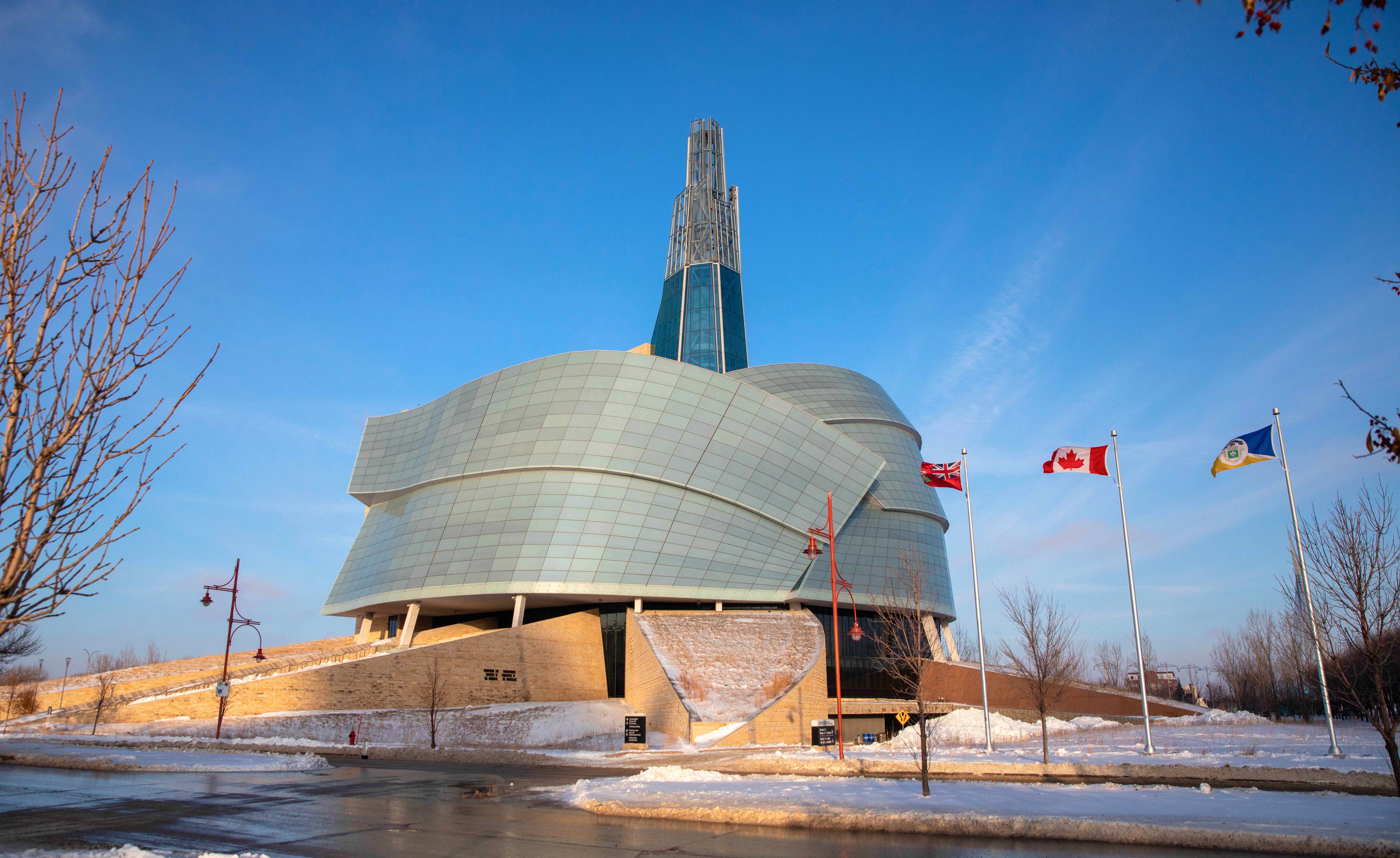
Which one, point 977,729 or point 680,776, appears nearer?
point 680,776

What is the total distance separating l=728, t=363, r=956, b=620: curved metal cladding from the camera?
2069 inches

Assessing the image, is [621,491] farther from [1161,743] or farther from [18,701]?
[18,701]

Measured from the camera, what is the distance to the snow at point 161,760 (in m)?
23.3

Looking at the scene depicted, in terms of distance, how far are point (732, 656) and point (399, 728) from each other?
15525 mm

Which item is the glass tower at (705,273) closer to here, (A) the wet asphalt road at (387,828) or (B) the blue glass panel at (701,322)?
(B) the blue glass panel at (701,322)

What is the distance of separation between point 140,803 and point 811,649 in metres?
30.1

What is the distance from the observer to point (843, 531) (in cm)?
5284

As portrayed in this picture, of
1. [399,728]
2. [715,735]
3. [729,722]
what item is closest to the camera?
[715,735]

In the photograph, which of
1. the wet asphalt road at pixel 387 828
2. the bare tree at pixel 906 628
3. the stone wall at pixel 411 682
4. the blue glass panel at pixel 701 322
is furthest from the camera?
the blue glass panel at pixel 701 322

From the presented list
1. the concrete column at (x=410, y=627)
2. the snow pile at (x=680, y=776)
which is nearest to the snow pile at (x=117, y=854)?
the snow pile at (x=680, y=776)

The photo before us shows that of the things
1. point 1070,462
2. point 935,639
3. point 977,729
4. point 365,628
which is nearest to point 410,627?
point 365,628

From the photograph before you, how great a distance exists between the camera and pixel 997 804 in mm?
14680

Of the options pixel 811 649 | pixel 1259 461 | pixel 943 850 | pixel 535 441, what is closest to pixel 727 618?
pixel 811 649

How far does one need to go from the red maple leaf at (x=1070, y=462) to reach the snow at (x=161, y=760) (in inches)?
995
